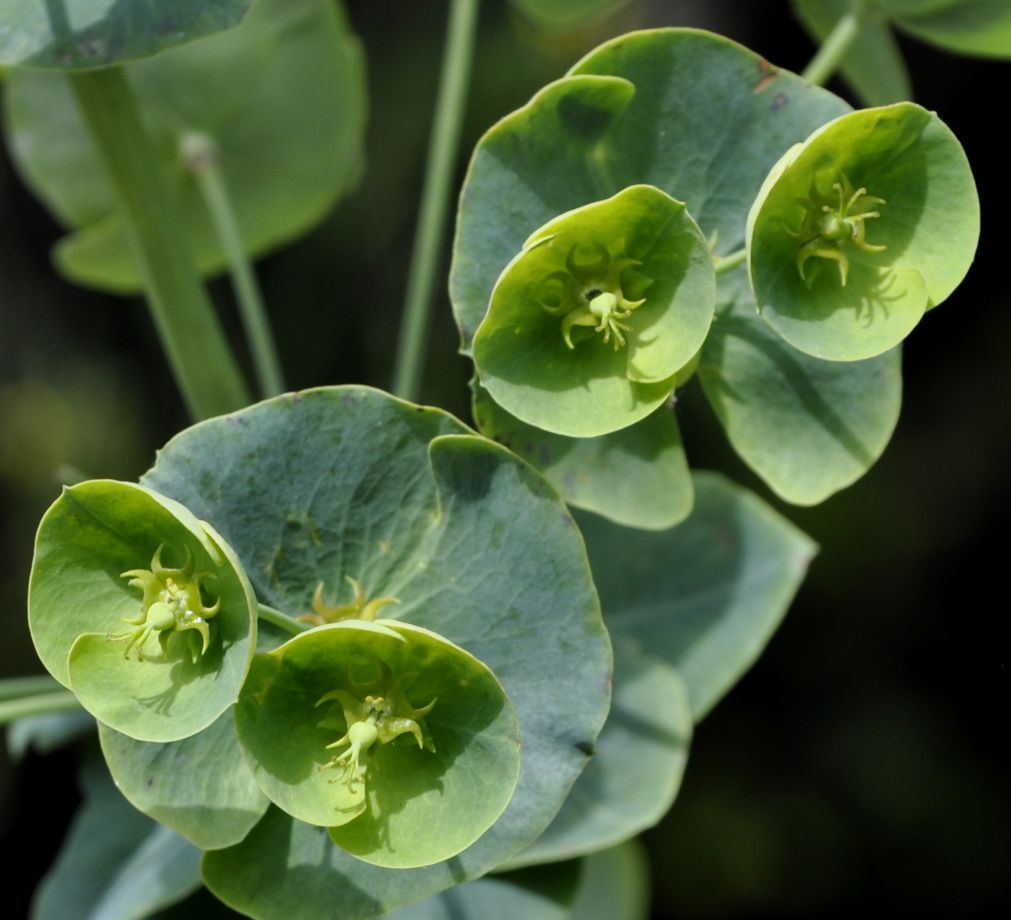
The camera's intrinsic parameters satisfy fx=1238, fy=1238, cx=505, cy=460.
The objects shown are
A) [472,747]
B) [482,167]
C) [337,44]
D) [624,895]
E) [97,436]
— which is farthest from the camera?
[97,436]

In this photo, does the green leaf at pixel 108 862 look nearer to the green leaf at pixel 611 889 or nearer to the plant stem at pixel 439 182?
the plant stem at pixel 439 182

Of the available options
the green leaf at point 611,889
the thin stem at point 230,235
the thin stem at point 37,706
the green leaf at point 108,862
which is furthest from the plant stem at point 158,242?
the green leaf at point 611,889

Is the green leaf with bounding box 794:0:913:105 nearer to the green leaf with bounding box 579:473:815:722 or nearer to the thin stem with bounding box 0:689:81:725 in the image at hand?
the green leaf with bounding box 579:473:815:722

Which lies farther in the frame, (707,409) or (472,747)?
(707,409)

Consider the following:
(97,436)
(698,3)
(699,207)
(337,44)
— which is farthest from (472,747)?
(698,3)

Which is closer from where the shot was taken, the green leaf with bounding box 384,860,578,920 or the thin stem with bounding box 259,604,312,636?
the thin stem with bounding box 259,604,312,636

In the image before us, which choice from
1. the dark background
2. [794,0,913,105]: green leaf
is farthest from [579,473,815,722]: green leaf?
the dark background

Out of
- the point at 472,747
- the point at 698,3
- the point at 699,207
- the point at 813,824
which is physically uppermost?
the point at 699,207

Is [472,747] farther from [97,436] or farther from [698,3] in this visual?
[698,3]
